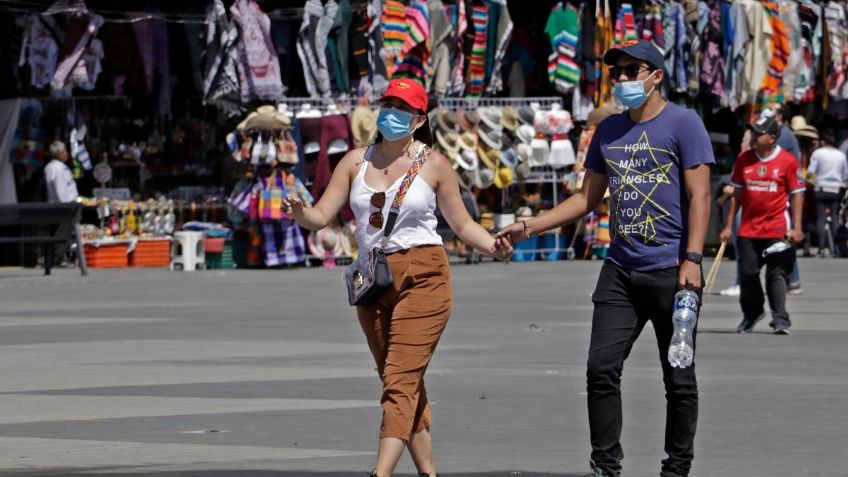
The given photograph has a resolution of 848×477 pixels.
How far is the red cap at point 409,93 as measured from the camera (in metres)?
8.58

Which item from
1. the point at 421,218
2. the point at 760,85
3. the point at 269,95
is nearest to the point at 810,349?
the point at 421,218

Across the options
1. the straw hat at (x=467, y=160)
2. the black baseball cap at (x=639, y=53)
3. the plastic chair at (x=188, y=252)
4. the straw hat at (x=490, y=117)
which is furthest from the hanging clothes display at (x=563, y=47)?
the black baseball cap at (x=639, y=53)

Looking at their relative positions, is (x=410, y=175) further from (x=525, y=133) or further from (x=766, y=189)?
(x=525, y=133)

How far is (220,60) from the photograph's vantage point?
2722 centimetres

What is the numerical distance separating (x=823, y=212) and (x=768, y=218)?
15.5m

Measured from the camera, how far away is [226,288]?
76.3 ft

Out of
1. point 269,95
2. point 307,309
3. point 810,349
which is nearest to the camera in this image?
point 810,349

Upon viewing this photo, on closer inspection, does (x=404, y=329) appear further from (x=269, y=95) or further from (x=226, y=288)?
(x=269, y=95)

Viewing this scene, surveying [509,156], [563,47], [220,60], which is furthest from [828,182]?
[220,60]

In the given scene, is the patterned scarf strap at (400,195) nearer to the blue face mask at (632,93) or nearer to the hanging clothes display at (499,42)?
the blue face mask at (632,93)

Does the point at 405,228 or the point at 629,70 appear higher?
the point at 629,70

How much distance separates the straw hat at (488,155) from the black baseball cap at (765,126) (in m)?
12.7

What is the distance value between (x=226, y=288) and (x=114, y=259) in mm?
5103

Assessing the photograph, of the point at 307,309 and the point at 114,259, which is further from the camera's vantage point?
the point at 114,259
